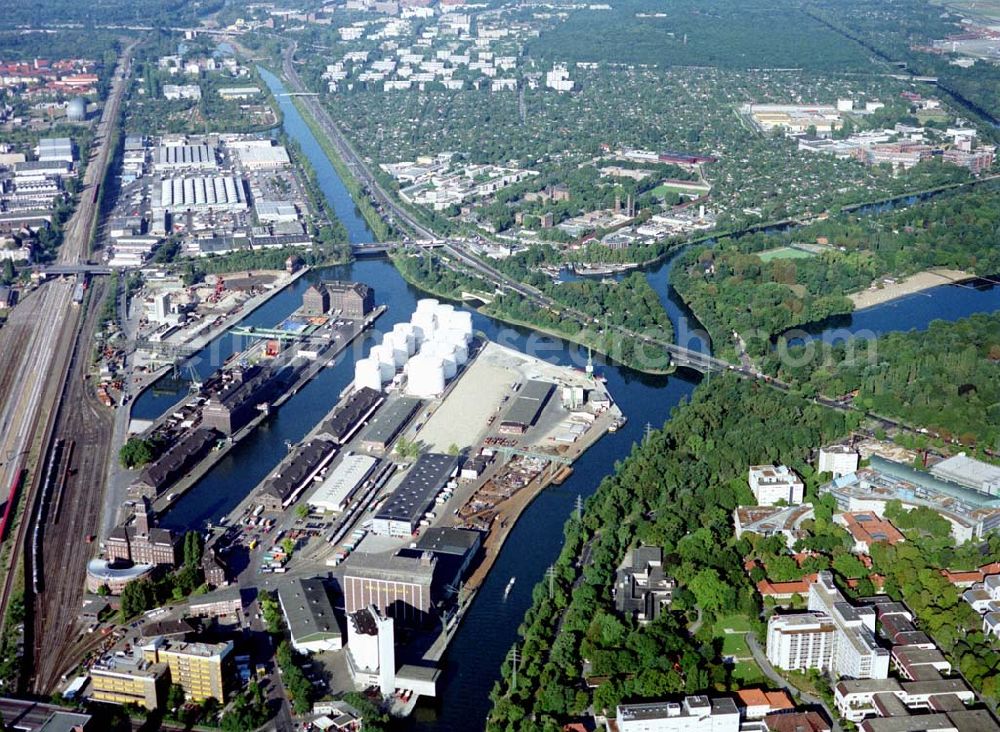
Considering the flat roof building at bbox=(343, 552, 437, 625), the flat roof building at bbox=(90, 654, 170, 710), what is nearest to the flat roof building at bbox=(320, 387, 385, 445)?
the flat roof building at bbox=(343, 552, 437, 625)

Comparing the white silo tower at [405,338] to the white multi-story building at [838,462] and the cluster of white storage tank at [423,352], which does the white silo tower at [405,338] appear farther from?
the white multi-story building at [838,462]

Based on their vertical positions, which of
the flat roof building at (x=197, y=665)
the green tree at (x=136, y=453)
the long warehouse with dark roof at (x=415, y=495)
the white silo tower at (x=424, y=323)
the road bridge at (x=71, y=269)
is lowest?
the road bridge at (x=71, y=269)

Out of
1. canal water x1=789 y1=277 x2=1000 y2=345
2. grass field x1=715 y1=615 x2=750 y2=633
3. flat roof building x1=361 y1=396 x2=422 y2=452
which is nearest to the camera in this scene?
grass field x1=715 y1=615 x2=750 y2=633

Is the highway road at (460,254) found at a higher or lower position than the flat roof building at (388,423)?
lower

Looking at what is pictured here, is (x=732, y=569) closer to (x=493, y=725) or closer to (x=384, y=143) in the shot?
(x=493, y=725)

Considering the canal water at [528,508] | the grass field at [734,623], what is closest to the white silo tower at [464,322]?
the canal water at [528,508]

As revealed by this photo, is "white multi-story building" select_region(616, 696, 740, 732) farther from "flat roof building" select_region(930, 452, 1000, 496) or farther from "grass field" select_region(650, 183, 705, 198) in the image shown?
"grass field" select_region(650, 183, 705, 198)
